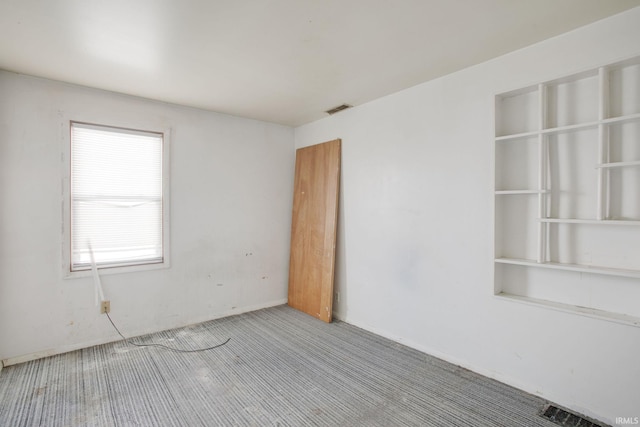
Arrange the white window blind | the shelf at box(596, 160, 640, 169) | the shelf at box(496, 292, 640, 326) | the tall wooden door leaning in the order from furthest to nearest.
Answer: the tall wooden door leaning, the white window blind, the shelf at box(496, 292, 640, 326), the shelf at box(596, 160, 640, 169)

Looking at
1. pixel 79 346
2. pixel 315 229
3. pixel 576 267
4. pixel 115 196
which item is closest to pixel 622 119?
pixel 576 267

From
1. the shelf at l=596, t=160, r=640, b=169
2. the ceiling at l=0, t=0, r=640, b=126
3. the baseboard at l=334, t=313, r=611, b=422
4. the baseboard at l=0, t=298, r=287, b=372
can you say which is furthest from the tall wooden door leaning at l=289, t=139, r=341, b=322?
the shelf at l=596, t=160, r=640, b=169

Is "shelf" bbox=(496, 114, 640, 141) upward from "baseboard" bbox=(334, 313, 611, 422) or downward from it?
upward

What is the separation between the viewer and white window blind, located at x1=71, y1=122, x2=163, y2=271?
291 cm

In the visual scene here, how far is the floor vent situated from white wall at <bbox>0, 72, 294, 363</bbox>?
2729mm

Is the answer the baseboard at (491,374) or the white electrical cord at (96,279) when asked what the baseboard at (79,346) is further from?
the baseboard at (491,374)

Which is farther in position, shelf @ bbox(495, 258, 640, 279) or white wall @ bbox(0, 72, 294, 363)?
white wall @ bbox(0, 72, 294, 363)

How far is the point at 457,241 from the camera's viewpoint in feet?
8.49

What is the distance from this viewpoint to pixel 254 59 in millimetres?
2369

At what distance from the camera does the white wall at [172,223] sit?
2.63m

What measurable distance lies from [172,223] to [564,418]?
11.9ft

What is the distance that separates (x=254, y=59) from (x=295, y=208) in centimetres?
217

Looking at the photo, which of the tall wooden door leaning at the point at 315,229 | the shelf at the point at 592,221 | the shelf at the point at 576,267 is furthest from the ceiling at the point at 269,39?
the shelf at the point at 576,267

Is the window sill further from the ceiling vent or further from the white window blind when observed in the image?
the ceiling vent
